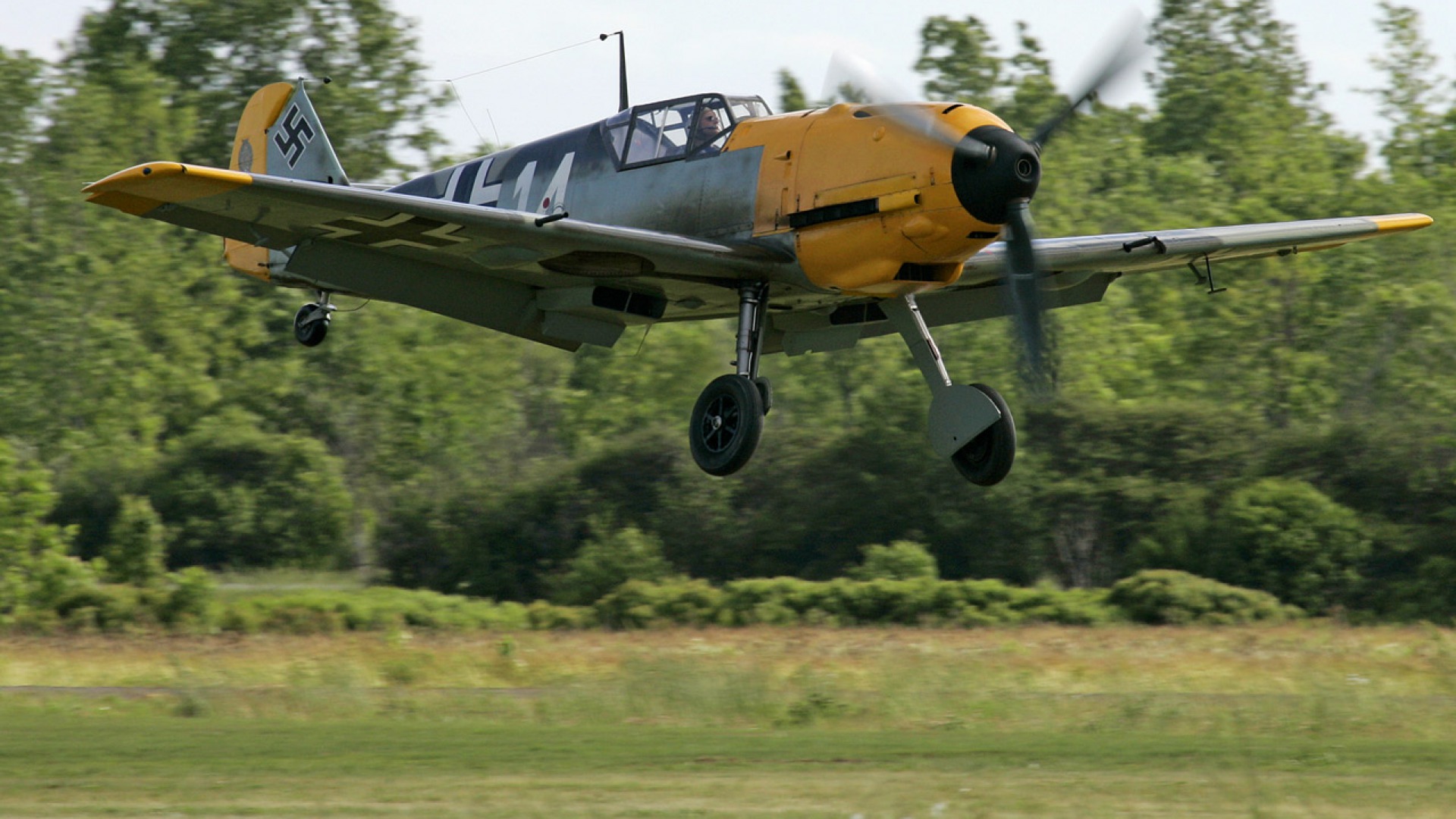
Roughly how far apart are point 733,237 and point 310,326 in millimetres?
5293

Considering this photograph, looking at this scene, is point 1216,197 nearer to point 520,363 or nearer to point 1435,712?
point 520,363

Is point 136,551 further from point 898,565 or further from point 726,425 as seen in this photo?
point 726,425

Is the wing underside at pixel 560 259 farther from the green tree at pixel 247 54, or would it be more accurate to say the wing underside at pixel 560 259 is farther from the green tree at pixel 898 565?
the green tree at pixel 247 54

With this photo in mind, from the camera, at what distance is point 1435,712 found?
1470 cm

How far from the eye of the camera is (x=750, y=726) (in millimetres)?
15070

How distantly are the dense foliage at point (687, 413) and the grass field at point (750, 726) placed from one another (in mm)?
7540

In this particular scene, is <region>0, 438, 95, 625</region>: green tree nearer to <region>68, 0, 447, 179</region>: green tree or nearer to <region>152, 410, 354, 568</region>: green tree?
<region>152, 410, 354, 568</region>: green tree

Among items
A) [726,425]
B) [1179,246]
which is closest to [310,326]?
[726,425]

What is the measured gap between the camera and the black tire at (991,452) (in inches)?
496

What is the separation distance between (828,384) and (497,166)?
26.0m

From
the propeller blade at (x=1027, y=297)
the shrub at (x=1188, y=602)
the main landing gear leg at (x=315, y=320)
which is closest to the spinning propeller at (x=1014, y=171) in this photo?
the propeller blade at (x=1027, y=297)

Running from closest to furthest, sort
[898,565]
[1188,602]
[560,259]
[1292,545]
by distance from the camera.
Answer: [560,259], [1188,602], [1292,545], [898,565]

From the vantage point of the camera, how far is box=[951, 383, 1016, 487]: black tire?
41.4ft

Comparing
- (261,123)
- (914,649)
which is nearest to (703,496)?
(914,649)
